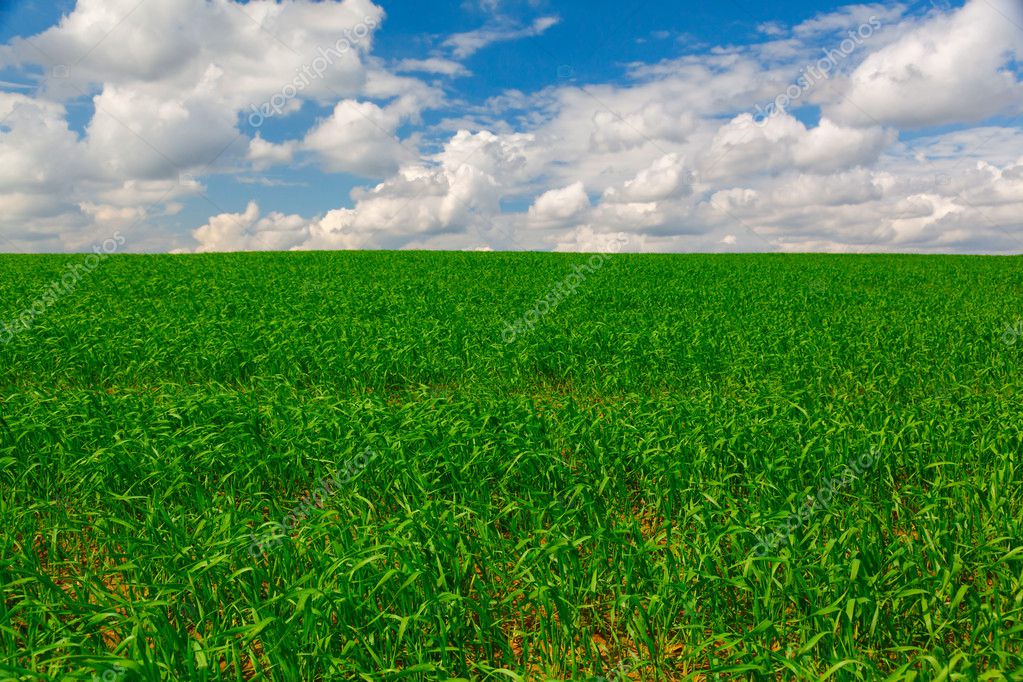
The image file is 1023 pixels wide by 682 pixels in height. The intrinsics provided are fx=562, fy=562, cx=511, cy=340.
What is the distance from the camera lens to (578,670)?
10.7 feet

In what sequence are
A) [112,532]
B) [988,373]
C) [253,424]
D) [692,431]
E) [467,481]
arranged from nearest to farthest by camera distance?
[112,532]
[467,481]
[692,431]
[253,424]
[988,373]

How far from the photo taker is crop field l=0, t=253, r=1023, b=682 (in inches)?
123

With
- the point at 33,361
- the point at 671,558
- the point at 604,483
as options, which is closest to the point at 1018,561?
the point at 671,558

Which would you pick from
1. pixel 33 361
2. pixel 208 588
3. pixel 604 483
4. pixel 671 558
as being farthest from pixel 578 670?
pixel 33 361

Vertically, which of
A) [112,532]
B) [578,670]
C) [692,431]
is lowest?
[578,670]

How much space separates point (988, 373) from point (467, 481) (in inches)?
370

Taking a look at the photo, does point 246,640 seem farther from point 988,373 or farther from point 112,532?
point 988,373

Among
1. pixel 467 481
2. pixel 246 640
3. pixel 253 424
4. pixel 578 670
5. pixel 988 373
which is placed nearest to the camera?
pixel 246 640

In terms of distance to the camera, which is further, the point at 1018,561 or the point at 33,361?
the point at 33,361

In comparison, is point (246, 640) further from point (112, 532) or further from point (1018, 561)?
point (1018, 561)

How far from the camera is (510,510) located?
4.47 metres

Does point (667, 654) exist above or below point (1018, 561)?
below

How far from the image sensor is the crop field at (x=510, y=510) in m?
3.13

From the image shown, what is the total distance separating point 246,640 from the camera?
2941 mm
